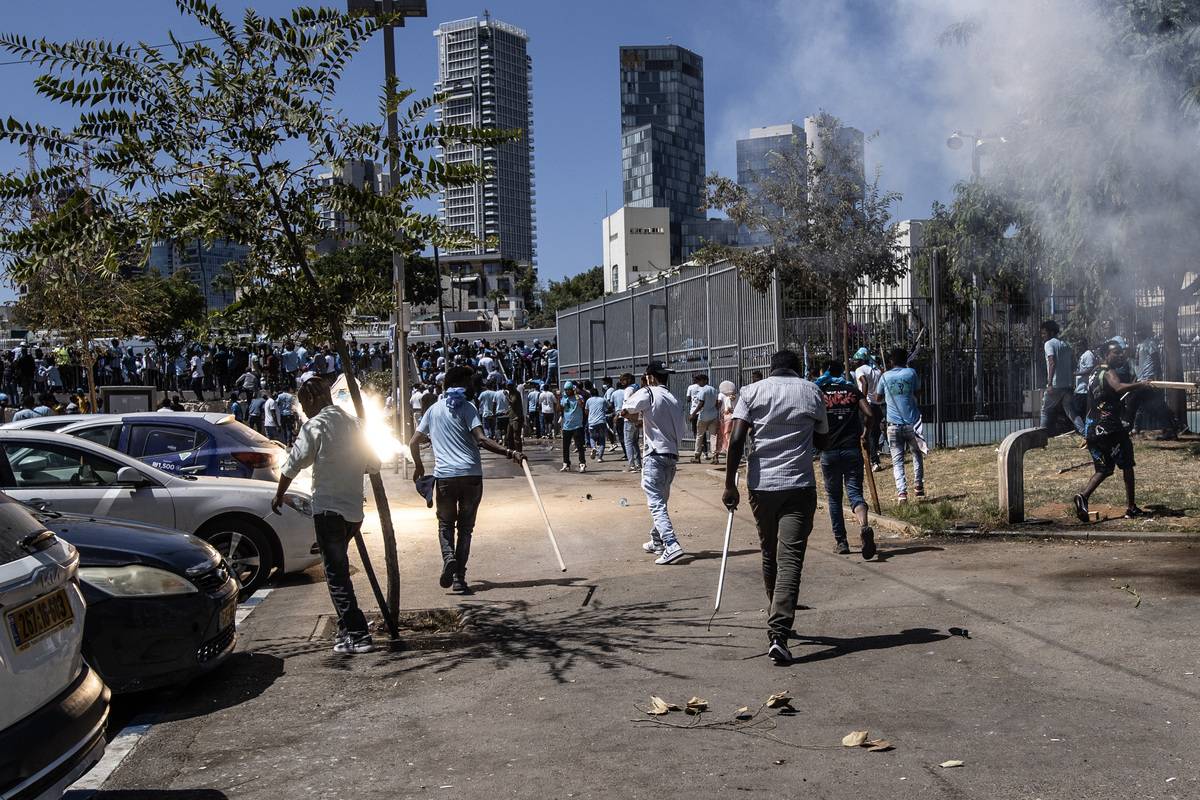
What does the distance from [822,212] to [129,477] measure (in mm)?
18144

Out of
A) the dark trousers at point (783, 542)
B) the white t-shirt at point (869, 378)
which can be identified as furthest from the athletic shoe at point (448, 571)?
the white t-shirt at point (869, 378)

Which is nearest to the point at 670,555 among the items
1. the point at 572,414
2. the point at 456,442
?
the point at 456,442

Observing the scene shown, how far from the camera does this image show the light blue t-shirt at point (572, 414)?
795 inches

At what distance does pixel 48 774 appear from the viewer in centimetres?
349

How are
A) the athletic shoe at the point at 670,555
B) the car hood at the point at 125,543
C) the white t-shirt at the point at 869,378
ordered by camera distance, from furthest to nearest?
the white t-shirt at the point at 869,378, the athletic shoe at the point at 670,555, the car hood at the point at 125,543

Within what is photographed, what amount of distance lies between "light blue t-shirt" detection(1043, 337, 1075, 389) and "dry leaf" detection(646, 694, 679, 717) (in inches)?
440

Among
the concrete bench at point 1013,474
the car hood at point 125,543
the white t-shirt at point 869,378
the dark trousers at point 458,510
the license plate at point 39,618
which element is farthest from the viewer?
the white t-shirt at point 869,378

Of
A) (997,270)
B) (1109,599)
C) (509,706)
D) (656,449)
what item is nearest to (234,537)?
(656,449)

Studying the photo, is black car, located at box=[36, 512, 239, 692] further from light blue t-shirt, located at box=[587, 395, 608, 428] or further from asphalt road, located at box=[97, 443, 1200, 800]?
light blue t-shirt, located at box=[587, 395, 608, 428]

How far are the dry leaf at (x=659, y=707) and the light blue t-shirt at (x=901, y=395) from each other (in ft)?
25.2

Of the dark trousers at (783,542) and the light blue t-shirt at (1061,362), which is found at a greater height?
the light blue t-shirt at (1061,362)

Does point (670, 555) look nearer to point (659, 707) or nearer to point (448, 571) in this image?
point (448, 571)

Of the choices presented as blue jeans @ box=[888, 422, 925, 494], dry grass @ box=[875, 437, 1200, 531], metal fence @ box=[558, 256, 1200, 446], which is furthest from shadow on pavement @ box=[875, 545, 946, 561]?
metal fence @ box=[558, 256, 1200, 446]

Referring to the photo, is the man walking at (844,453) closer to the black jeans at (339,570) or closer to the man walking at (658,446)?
the man walking at (658,446)
